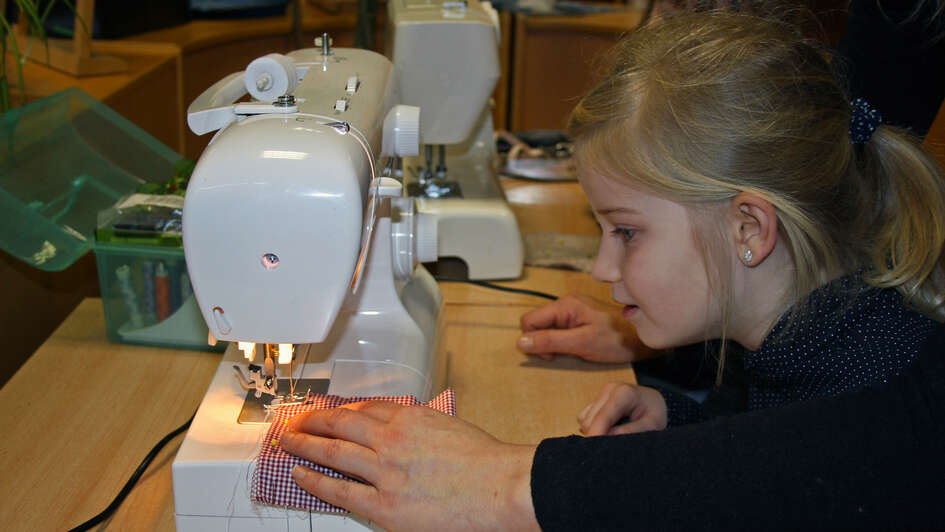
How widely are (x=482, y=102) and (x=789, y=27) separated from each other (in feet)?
1.86

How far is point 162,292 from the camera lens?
1146 millimetres

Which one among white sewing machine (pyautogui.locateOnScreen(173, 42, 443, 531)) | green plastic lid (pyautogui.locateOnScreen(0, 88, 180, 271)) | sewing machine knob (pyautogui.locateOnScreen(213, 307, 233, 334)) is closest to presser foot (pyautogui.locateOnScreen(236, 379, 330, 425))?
white sewing machine (pyautogui.locateOnScreen(173, 42, 443, 531))

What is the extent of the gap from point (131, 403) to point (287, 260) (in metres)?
0.46

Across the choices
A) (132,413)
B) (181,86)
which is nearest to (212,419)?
(132,413)

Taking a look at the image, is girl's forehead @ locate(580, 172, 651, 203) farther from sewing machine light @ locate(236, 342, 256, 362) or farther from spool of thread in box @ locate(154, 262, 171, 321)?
spool of thread in box @ locate(154, 262, 171, 321)

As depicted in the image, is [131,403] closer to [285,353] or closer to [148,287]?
[148,287]

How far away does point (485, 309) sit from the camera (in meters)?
1.36

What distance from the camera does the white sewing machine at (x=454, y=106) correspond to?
1.31 m

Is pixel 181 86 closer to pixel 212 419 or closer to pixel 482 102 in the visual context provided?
pixel 482 102

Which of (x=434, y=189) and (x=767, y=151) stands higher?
(x=767, y=151)

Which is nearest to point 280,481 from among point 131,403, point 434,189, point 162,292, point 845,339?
point 131,403

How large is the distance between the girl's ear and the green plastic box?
689 mm

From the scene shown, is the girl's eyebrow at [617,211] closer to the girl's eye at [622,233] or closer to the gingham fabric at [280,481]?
the girl's eye at [622,233]

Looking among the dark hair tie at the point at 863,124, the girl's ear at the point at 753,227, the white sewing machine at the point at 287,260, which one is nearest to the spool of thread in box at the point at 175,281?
the white sewing machine at the point at 287,260
